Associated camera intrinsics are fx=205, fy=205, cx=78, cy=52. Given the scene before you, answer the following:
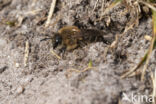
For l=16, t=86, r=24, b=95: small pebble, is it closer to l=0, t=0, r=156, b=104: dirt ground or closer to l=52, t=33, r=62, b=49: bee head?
l=0, t=0, r=156, b=104: dirt ground

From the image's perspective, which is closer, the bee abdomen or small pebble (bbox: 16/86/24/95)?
small pebble (bbox: 16/86/24/95)

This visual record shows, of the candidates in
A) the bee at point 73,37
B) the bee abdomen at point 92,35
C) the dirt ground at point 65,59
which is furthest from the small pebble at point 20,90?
the bee abdomen at point 92,35

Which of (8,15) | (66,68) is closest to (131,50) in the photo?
(66,68)

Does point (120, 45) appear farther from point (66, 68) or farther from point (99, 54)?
point (66, 68)

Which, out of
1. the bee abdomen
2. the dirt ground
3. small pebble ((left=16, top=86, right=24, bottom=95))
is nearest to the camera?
the dirt ground

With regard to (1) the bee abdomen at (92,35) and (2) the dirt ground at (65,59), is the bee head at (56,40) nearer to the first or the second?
(2) the dirt ground at (65,59)

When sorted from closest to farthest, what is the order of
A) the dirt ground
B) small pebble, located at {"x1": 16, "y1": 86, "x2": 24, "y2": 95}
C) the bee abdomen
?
the dirt ground < small pebble, located at {"x1": 16, "y1": 86, "x2": 24, "y2": 95} < the bee abdomen

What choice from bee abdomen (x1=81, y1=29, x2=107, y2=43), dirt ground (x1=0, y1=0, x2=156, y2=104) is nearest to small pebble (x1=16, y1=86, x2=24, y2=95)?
dirt ground (x1=0, y1=0, x2=156, y2=104)
